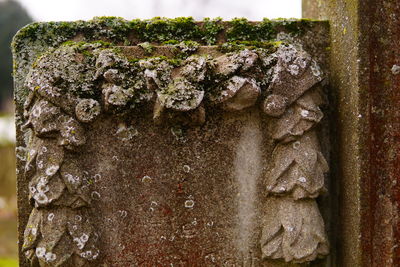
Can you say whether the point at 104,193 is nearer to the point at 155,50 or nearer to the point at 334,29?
the point at 155,50

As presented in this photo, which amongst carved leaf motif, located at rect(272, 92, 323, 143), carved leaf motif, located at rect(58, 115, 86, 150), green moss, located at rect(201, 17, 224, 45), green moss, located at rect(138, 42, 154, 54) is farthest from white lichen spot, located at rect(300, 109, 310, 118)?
carved leaf motif, located at rect(58, 115, 86, 150)

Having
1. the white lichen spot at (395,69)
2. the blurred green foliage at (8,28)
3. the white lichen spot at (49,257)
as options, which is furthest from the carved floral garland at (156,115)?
the blurred green foliage at (8,28)

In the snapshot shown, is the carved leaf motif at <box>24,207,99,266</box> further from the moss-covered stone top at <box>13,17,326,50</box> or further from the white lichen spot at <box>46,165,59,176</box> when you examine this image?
the moss-covered stone top at <box>13,17,326,50</box>

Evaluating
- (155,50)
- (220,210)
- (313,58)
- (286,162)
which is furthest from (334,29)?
(220,210)

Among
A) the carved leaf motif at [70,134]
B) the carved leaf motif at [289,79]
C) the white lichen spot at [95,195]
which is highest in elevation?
the carved leaf motif at [289,79]

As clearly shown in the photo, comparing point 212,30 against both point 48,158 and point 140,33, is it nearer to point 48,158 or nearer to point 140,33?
point 140,33

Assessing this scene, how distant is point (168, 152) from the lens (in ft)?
6.63

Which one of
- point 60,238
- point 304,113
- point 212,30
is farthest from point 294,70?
point 60,238

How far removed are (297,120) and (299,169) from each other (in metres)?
0.21

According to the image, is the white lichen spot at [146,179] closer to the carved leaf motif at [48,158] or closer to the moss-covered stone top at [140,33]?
the carved leaf motif at [48,158]

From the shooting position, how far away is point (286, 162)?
194 centimetres

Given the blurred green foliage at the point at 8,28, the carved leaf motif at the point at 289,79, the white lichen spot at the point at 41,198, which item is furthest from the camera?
the blurred green foliage at the point at 8,28

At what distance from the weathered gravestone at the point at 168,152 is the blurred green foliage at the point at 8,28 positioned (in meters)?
18.9

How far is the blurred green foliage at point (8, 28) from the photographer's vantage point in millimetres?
19297
